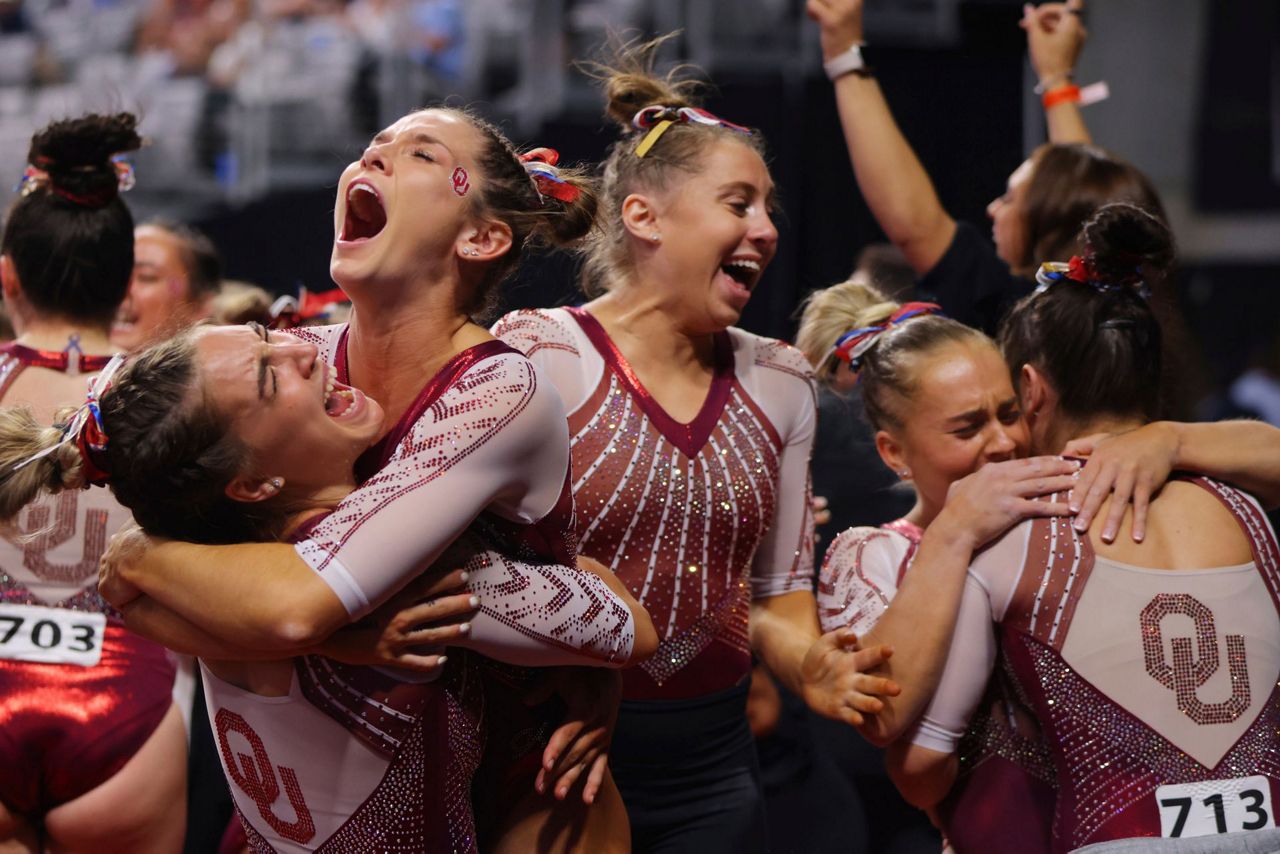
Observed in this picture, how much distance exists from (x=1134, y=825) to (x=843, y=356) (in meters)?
0.98

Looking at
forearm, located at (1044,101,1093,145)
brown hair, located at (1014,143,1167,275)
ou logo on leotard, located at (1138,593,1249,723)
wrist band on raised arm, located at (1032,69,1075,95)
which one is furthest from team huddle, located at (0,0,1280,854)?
wrist band on raised arm, located at (1032,69,1075,95)

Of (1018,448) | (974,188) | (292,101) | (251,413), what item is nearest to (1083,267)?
(1018,448)

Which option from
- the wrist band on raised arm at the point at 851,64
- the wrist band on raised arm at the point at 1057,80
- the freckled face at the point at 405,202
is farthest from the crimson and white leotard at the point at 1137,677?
the wrist band on raised arm at the point at 1057,80

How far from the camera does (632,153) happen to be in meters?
2.46

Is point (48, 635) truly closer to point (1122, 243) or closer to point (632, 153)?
point (632, 153)

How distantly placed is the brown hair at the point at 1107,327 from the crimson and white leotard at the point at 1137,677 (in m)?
0.24

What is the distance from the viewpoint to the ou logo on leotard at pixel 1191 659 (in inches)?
72.8

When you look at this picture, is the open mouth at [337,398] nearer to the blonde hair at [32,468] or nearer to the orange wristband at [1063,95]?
the blonde hair at [32,468]

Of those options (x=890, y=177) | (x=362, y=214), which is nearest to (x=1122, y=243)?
(x=890, y=177)

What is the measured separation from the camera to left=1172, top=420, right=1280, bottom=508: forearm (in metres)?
2.00

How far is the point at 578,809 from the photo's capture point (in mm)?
1831

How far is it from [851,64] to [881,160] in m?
0.24

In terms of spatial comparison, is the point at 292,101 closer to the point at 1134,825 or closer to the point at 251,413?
the point at 251,413

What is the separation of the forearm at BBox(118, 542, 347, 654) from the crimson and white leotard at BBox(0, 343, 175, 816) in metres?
0.96
